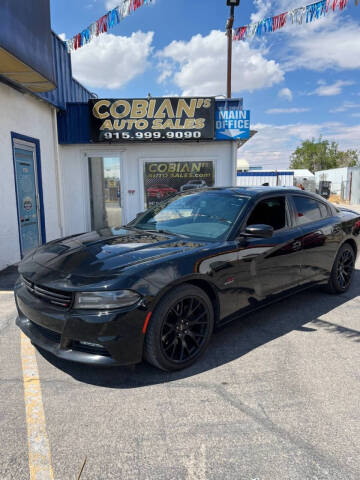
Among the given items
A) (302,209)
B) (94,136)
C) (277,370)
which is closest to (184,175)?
(94,136)

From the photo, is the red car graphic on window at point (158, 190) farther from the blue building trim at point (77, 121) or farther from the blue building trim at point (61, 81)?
the blue building trim at point (61, 81)

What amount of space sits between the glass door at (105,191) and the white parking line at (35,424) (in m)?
7.10

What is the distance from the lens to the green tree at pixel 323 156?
68375 millimetres

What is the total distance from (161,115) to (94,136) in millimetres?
1817

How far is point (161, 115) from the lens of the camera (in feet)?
29.6

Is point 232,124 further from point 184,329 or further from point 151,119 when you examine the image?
point 184,329

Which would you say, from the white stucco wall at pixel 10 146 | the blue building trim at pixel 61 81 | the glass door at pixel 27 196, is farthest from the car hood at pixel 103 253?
the blue building trim at pixel 61 81

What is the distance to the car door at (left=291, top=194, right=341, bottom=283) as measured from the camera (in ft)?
13.9

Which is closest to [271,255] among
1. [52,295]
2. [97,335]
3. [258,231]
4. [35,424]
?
[258,231]

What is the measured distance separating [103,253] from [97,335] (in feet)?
2.52

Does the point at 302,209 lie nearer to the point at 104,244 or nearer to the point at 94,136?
the point at 104,244

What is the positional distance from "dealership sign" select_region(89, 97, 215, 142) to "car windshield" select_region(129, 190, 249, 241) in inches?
206

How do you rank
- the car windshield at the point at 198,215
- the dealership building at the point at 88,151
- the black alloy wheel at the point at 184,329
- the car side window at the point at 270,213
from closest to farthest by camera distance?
the black alloy wheel at the point at 184,329, the car windshield at the point at 198,215, the car side window at the point at 270,213, the dealership building at the point at 88,151

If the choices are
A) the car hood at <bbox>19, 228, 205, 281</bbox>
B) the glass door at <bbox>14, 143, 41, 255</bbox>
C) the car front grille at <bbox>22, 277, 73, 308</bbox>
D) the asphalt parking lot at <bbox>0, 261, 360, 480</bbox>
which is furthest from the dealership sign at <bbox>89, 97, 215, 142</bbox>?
the car front grille at <bbox>22, 277, 73, 308</bbox>
